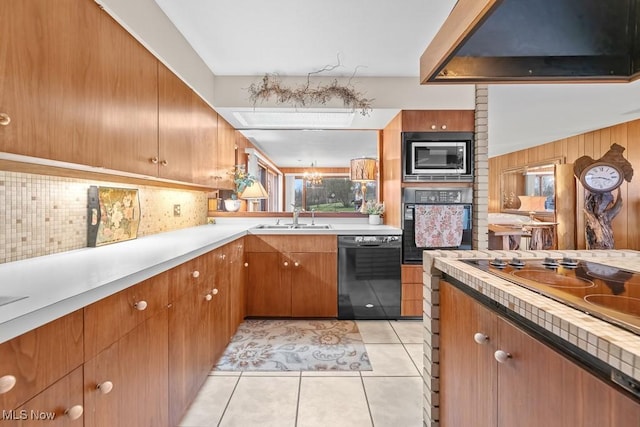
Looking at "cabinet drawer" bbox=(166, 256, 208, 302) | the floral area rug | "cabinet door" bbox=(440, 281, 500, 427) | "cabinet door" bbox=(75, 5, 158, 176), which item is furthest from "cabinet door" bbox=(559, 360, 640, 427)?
"cabinet door" bbox=(75, 5, 158, 176)

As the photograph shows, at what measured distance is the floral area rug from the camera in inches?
86.6

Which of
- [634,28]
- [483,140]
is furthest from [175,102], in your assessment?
[483,140]

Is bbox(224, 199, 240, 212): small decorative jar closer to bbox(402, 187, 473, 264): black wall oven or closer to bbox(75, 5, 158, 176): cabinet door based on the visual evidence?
bbox(75, 5, 158, 176): cabinet door

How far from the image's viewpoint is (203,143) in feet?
8.77

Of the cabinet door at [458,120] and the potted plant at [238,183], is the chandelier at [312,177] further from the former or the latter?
the cabinet door at [458,120]

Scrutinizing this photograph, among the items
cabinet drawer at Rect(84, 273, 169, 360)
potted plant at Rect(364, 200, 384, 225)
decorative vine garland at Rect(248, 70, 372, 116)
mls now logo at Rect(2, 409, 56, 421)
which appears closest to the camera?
mls now logo at Rect(2, 409, 56, 421)

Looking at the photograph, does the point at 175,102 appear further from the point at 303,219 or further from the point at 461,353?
the point at 461,353

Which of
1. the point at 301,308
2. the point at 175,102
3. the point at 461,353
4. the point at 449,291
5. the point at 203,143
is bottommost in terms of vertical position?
the point at 301,308

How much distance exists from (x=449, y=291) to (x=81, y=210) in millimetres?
2002

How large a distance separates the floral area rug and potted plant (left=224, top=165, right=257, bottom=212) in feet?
4.26

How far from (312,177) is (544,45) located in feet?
9.20

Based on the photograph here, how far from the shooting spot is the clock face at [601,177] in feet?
14.9

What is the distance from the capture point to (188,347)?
5.45 feet

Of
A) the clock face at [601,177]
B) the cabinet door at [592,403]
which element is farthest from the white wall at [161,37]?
the clock face at [601,177]
